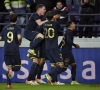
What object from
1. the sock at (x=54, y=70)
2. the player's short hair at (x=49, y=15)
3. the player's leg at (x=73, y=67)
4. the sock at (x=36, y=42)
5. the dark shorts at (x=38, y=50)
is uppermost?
the player's short hair at (x=49, y=15)

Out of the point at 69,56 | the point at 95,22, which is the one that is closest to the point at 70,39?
the point at 69,56

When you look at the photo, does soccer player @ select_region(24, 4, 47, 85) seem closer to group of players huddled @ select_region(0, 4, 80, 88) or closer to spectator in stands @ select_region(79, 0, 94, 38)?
group of players huddled @ select_region(0, 4, 80, 88)

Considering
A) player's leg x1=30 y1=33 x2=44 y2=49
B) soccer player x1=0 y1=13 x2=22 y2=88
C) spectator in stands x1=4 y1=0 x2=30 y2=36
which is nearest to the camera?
soccer player x1=0 y1=13 x2=22 y2=88

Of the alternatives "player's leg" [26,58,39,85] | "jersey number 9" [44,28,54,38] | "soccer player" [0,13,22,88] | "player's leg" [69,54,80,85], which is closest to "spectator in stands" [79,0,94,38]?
"player's leg" [69,54,80,85]

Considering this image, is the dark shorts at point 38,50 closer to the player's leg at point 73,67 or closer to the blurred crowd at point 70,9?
the player's leg at point 73,67

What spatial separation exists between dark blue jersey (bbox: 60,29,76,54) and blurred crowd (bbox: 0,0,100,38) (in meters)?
1.63

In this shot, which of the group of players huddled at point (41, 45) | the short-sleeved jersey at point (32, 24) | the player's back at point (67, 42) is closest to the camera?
the group of players huddled at point (41, 45)

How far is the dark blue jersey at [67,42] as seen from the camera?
16.0 m

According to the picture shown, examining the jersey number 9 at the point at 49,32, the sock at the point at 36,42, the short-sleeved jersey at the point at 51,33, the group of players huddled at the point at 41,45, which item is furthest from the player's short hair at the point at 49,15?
the sock at the point at 36,42

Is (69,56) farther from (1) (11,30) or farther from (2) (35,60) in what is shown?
(1) (11,30)

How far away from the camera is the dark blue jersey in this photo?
16.0 metres

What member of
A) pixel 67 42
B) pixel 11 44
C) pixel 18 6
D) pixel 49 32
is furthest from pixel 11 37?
pixel 18 6

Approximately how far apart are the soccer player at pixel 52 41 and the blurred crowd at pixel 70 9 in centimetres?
270

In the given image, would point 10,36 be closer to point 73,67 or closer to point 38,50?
point 38,50
